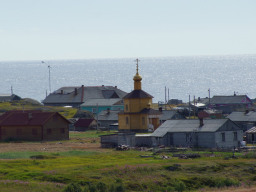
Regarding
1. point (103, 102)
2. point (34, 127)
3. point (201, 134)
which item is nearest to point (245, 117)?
point (201, 134)

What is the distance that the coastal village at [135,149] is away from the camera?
1693 inches

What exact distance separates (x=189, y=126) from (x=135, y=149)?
609 cm

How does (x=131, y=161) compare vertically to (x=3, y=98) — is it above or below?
below

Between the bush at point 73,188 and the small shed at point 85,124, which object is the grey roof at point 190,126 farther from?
the small shed at point 85,124

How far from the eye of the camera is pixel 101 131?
87.2 m

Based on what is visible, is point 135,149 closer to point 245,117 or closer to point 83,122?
point 245,117

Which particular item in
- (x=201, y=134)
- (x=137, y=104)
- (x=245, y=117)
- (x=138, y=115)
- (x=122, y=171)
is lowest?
(x=122, y=171)

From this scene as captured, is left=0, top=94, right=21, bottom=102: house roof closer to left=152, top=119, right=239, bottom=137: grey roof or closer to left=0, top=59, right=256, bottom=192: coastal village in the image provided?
left=0, top=59, right=256, bottom=192: coastal village

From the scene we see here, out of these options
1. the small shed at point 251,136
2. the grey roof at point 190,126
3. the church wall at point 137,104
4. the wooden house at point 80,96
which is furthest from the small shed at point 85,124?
the wooden house at point 80,96

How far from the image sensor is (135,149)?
6122cm

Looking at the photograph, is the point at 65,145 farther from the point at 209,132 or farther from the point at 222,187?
the point at 222,187

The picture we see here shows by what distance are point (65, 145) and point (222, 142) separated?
15.8 metres

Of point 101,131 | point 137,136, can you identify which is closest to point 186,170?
point 137,136

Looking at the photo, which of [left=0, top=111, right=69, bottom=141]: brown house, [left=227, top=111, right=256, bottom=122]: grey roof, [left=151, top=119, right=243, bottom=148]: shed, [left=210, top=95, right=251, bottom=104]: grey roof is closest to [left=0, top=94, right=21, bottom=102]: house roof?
[left=210, top=95, right=251, bottom=104]: grey roof
